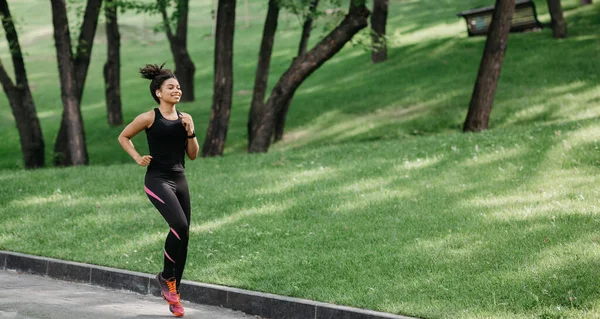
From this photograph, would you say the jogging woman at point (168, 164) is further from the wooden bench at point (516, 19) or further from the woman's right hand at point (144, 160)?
the wooden bench at point (516, 19)

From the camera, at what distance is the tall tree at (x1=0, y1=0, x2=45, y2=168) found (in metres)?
20.4

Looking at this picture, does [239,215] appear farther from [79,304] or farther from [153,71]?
[153,71]

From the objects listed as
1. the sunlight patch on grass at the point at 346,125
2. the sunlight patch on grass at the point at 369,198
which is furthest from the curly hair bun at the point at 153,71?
the sunlight patch on grass at the point at 346,125

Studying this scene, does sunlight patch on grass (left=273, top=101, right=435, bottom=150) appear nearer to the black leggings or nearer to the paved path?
the paved path

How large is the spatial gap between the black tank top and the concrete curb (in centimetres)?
148

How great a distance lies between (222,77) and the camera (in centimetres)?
1934

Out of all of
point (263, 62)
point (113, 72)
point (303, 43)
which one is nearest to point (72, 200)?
point (263, 62)

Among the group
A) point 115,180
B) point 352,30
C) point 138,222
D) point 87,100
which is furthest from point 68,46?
point 87,100

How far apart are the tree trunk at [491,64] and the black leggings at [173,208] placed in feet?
39.1

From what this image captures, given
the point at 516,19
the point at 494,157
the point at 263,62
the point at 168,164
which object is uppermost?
the point at 168,164

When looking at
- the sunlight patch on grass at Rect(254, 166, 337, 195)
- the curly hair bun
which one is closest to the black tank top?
the curly hair bun

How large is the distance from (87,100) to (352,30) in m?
23.8

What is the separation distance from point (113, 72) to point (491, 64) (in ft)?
49.0

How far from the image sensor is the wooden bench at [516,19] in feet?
92.0
